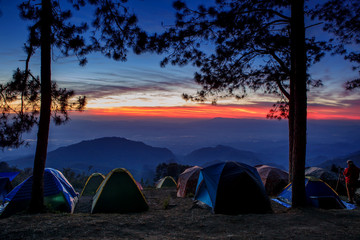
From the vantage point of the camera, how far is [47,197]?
923 centimetres

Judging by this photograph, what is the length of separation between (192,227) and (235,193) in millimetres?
3003

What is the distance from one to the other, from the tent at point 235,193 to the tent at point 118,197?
8.70 ft

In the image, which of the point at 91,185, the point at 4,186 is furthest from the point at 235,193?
the point at 4,186

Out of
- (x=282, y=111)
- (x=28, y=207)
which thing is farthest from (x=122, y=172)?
(x=282, y=111)

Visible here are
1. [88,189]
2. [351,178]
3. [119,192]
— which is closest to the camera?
[119,192]

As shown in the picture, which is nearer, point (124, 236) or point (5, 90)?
point (124, 236)

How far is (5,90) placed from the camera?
8734mm

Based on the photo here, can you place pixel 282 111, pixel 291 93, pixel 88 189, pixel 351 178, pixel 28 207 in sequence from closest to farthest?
pixel 28 207 < pixel 351 178 < pixel 291 93 < pixel 282 111 < pixel 88 189

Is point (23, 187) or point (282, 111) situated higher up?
point (282, 111)

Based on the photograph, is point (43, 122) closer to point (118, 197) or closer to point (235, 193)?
point (118, 197)

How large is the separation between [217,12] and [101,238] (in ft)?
28.4

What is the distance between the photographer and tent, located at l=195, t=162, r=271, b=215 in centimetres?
859

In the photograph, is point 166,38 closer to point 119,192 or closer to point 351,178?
point 119,192

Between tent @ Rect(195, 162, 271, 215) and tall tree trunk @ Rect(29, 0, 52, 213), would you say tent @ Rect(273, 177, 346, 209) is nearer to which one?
tent @ Rect(195, 162, 271, 215)
